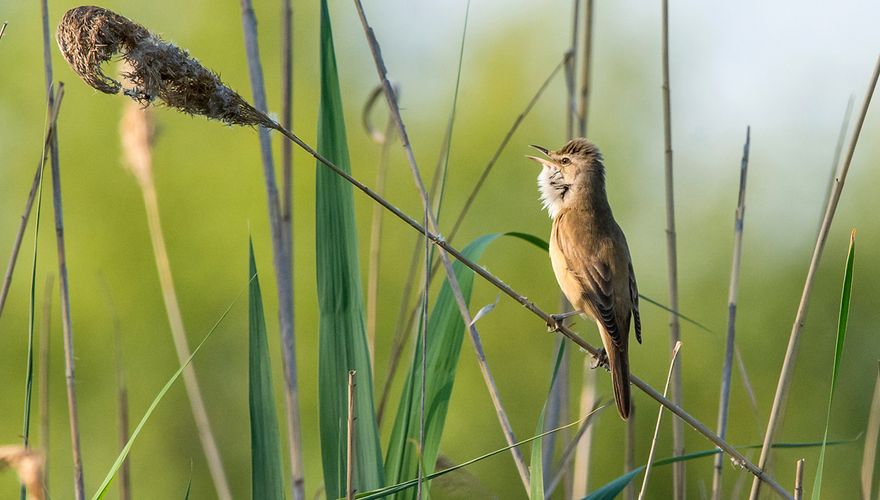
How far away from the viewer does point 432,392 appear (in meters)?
2.67

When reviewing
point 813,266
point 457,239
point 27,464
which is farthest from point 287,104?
point 457,239

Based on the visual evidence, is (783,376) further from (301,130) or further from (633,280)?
(301,130)

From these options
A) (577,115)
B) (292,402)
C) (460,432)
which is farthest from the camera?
(460,432)

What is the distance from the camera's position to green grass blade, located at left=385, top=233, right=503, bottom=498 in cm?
259

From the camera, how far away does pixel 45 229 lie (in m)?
14.2

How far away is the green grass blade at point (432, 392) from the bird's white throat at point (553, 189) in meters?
1.38

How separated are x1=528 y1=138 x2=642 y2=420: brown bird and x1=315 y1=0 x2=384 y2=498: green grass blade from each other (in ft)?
3.75

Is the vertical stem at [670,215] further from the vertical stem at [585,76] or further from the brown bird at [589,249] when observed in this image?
the vertical stem at [585,76]

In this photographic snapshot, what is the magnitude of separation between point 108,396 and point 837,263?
10.8m

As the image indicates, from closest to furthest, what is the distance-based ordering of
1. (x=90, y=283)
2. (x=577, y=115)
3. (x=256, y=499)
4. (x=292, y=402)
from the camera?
(x=256, y=499), (x=292, y=402), (x=577, y=115), (x=90, y=283)

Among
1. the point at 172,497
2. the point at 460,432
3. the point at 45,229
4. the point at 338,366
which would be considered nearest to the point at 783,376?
the point at 338,366

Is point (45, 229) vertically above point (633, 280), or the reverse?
point (45, 229)

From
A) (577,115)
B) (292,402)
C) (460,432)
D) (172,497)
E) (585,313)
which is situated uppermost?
(577,115)

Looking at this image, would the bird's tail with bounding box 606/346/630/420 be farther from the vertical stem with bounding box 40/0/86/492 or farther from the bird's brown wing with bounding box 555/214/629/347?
the vertical stem with bounding box 40/0/86/492
